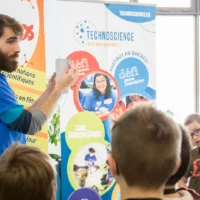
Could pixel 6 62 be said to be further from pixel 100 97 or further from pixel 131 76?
pixel 131 76

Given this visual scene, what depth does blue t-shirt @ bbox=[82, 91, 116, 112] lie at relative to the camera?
179 inches

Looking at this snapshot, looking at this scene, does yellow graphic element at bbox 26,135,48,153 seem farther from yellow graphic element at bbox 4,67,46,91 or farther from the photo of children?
the photo of children

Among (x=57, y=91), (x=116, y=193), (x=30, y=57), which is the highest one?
(x=30, y=57)

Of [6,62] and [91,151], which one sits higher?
[6,62]

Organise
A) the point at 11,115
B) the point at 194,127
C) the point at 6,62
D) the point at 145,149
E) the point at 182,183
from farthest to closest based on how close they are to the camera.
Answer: the point at 194,127, the point at 182,183, the point at 6,62, the point at 11,115, the point at 145,149

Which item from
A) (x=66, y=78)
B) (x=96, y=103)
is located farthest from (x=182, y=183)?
(x=96, y=103)

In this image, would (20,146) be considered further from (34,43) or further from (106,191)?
(106,191)

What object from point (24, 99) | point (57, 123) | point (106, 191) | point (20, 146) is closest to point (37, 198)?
point (20, 146)

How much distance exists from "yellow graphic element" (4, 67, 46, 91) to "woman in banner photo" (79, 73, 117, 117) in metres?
0.68

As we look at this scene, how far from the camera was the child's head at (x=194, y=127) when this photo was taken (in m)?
3.49

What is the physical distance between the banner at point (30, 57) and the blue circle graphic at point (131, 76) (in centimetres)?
106

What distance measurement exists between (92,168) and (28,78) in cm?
123

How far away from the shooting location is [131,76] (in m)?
4.80

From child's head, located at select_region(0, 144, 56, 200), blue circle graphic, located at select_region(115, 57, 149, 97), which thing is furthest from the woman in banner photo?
child's head, located at select_region(0, 144, 56, 200)
